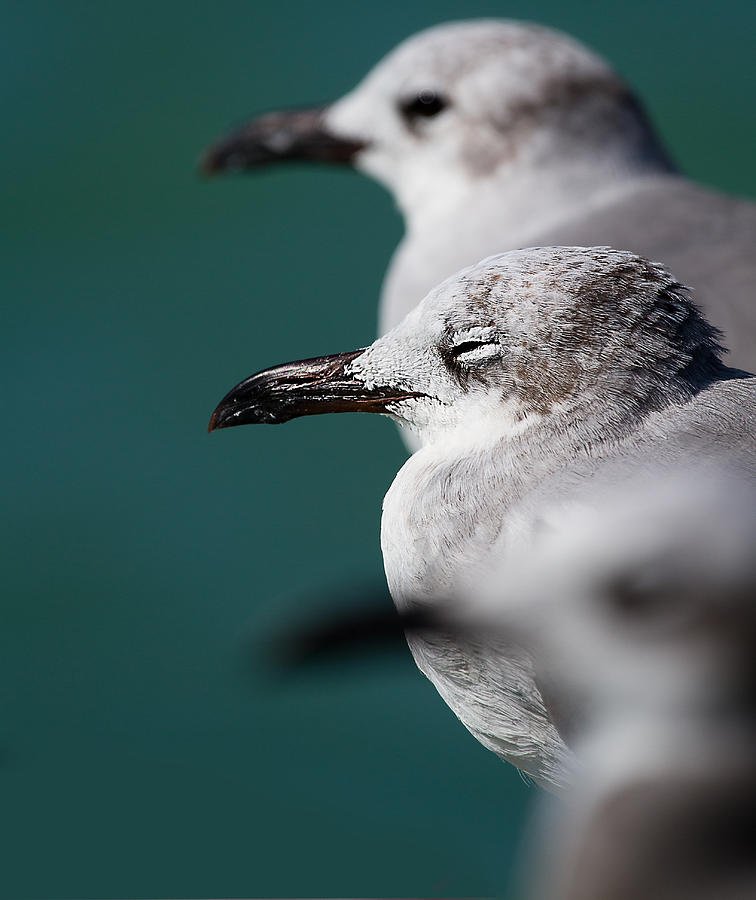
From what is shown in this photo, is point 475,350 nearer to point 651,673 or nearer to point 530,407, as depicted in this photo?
point 530,407

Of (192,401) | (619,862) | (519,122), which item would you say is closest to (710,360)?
(619,862)

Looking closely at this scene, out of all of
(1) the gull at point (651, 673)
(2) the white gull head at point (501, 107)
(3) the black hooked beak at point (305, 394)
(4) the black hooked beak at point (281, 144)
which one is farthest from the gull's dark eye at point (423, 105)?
(1) the gull at point (651, 673)

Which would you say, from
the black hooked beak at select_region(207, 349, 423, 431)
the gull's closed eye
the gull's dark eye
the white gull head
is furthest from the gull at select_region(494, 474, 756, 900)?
the gull's dark eye

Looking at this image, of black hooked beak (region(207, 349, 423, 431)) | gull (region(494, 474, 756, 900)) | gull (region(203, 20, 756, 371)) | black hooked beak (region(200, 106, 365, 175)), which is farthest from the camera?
black hooked beak (region(200, 106, 365, 175))

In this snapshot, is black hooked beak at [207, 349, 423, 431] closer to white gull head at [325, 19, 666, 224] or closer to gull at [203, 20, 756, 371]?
gull at [203, 20, 756, 371]

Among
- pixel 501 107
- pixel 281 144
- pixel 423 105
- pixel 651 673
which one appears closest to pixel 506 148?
pixel 501 107

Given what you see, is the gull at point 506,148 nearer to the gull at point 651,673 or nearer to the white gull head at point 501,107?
the white gull head at point 501,107

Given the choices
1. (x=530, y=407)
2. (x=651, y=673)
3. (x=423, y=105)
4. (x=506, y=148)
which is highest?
(x=423, y=105)
